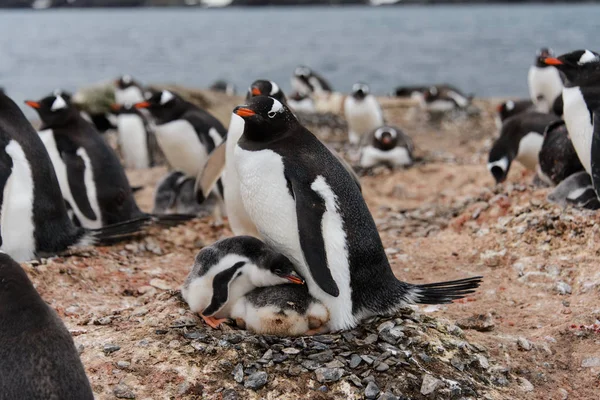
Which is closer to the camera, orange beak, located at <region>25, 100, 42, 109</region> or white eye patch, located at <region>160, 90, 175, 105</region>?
orange beak, located at <region>25, 100, 42, 109</region>

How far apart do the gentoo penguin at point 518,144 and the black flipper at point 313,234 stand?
4189 millimetres

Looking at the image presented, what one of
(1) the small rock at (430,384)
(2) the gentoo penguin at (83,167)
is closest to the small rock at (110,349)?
(1) the small rock at (430,384)

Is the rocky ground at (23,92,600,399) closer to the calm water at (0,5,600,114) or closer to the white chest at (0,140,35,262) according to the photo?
the white chest at (0,140,35,262)

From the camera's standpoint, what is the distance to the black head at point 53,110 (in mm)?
5840

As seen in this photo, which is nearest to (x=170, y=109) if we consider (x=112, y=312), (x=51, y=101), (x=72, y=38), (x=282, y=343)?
(x=51, y=101)

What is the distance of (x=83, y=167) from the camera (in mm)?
5797

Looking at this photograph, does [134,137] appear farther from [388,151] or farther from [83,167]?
[83,167]

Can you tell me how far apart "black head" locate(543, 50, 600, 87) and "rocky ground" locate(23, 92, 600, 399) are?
3.07ft

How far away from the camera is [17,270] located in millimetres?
2805

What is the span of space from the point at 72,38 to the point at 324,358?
69551mm

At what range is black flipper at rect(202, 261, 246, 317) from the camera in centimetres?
352

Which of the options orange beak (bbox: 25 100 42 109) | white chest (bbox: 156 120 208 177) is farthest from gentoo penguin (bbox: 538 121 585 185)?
Result: orange beak (bbox: 25 100 42 109)

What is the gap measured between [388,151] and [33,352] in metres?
6.92

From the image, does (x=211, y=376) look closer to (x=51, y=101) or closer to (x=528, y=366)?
(x=528, y=366)
